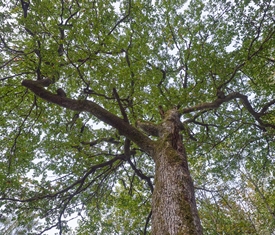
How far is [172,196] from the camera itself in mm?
2588

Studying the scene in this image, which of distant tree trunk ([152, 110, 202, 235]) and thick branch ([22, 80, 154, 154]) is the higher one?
thick branch ([22, 80, 154, 154])

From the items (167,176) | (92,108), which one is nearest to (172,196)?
(167,176)

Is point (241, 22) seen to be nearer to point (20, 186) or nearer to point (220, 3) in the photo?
point (220, 3)

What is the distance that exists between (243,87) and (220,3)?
2818 mm

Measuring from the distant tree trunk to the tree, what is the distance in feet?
0.51

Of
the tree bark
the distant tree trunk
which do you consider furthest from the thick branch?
the distant tree trunk

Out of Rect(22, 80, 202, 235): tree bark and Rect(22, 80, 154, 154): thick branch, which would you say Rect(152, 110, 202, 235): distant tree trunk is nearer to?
Rect(22, 80, 202, 235): tree bark

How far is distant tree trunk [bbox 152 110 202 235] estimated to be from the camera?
2.18 metres

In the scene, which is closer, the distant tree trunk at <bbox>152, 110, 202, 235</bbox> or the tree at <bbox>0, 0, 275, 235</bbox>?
the distant tree trunk at <bbox>152, 110, 202, 235</bbox>

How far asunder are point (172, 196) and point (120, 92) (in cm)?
441

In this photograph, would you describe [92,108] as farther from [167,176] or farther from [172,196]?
[172,196]

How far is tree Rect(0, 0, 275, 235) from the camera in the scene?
15.1 ft

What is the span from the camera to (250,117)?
6.95 meters

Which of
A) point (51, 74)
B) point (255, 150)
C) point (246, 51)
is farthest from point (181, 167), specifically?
point (255, 150)
